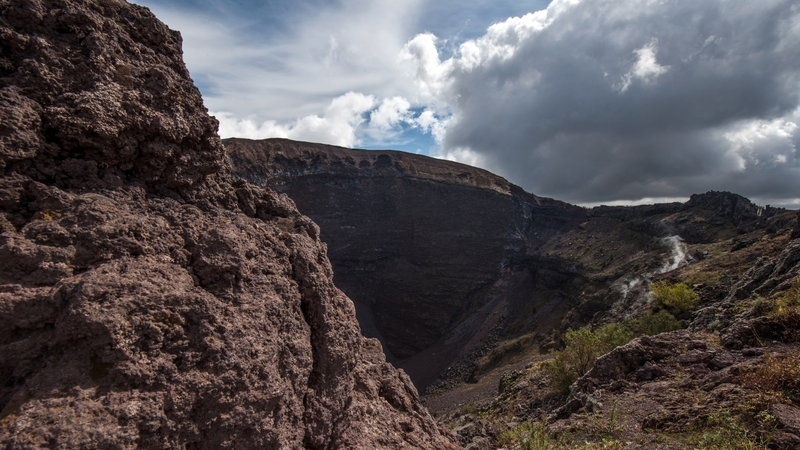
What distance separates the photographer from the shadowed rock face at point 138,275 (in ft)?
13.5

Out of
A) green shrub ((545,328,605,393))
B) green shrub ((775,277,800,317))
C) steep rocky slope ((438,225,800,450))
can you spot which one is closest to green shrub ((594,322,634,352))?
green shrub ((545,328,605,393))

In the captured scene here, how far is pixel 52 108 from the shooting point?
17.1 feet

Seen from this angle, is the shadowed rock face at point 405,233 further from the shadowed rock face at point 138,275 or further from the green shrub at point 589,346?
the shadowed rock face at point 138,275

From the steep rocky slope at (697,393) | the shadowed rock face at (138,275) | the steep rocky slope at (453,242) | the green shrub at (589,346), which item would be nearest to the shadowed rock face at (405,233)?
the steep rocky slope at (453,242)

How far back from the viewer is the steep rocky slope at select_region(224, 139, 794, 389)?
193ft

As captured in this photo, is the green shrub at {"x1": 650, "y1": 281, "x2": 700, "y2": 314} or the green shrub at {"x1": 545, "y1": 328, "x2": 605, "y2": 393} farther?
the green shrub at {"x1": 650, "y1": 281, "x2": 700, "y2": 314}

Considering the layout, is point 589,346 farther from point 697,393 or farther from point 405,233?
point 405,233

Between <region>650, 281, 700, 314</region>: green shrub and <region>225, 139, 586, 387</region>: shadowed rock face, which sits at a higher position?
<region>225, 139, 586, 387</region>: shadowed rock face

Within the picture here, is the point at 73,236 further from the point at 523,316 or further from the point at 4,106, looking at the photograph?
the point at 523,316

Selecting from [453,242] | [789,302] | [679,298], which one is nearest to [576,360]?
[679,298]

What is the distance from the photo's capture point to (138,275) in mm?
4836

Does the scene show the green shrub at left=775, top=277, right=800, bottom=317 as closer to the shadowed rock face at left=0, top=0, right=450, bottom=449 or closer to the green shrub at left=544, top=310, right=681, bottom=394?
the shadowed rock face at left=0, top=0, right=450, bottom=449

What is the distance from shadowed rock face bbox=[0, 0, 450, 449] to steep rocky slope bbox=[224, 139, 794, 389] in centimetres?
5072

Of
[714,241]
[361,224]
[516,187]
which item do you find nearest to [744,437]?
[714,241]
